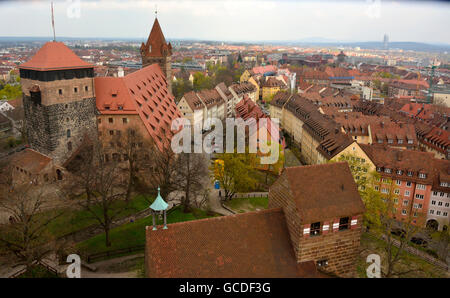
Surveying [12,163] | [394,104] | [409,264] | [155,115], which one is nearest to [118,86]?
[155,115]

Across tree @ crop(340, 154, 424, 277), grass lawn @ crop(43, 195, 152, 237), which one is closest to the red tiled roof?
tree @ crop(340, 154, 424, 277)

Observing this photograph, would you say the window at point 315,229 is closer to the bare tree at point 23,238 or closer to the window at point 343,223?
the window at point 343,223

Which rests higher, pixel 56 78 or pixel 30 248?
pixel 56 78

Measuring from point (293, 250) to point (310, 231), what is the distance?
1.16m

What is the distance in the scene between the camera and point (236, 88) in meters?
81.2

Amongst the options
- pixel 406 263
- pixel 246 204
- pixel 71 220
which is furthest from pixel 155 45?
pixel 406 263

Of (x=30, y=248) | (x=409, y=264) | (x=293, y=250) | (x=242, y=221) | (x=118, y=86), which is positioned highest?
(x=118, y=86)

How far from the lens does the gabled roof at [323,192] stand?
1661cm

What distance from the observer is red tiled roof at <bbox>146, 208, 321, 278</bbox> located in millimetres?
14766

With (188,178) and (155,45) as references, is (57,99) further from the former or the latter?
(155,45)

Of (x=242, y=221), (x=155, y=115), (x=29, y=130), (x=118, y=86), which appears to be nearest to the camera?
(x=242, y=221)

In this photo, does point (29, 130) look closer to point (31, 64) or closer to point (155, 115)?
point (31, 64)

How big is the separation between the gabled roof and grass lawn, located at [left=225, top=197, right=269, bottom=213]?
649 inches

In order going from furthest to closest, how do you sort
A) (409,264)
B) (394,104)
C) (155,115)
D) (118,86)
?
(394,104), (155,115), (118,86), (409,264)
